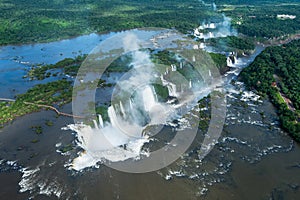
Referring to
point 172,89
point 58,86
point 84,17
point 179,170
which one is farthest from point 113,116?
point 84,17

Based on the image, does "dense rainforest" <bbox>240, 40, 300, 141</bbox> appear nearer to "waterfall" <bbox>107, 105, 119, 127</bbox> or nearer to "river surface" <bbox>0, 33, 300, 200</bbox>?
"river surface" <bbox>0, 33, 300, 200</bbox>

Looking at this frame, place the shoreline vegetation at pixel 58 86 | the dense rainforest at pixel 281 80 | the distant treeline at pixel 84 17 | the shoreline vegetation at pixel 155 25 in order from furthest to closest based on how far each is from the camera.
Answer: the distant treeline at pixel 84 17 → the shoreline vegetation at pixel 155 25 → the shoreline vegetation at pixel 58 86 → the dense rainforest at pixel 281 80

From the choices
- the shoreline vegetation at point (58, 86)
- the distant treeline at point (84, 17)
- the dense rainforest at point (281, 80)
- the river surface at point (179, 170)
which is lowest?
the river surface at point (179, 170)

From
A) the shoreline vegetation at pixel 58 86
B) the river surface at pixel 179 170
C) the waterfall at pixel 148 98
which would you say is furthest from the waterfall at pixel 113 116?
the river surface at pixel 179 170

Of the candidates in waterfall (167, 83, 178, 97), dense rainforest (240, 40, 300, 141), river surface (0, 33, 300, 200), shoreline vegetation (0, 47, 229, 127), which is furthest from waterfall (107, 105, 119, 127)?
dense rainforest (240, 40, 300, 141)

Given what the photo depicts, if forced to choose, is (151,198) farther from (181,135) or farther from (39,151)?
(39,151)

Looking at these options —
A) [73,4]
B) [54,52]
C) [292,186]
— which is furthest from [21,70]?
[73,4]

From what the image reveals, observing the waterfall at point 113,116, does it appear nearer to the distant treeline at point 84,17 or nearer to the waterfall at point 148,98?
the waterfall at point 148,98
